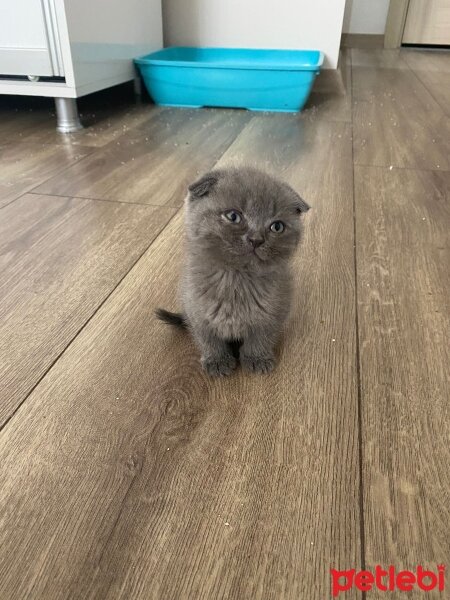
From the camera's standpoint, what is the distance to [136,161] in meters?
1.77

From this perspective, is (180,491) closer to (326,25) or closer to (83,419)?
(83,419)

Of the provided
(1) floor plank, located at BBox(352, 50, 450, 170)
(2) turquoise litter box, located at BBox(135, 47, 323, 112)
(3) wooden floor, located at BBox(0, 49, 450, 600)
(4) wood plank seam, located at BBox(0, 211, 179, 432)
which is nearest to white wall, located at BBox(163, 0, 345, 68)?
(2) turquoise litter box, located at BBox(135, 47, 323, 112)

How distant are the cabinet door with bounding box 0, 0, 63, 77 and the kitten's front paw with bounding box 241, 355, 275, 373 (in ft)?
5.26

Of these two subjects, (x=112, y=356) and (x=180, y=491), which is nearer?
(x=180, y=491)

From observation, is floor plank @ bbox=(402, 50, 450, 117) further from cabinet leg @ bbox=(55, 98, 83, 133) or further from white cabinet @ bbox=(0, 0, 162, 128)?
cabinet leg @ bbox=(55, 98, 83, 133)

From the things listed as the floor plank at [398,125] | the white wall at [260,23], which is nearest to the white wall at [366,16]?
the floor plank at [398,125]

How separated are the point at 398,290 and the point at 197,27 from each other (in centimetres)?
232

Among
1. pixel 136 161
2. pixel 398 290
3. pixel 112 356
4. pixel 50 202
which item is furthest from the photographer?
pixel 136 161

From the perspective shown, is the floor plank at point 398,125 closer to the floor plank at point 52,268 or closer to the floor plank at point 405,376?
the floor plank at point 405,376

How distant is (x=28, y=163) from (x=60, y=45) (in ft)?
1.62

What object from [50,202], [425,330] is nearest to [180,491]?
[425,330]

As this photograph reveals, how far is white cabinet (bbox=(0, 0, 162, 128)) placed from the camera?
71.2 inches

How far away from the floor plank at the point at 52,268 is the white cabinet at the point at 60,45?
72 centimetres

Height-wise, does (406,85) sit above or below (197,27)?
below
